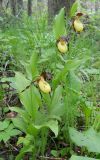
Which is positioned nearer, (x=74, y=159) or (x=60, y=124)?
(x=74, y=159)

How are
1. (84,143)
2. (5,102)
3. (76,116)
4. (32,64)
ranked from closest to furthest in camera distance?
1. (84,143)
2. (32,64)
3. (76,116)
4. (5,102)

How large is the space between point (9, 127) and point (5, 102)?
481 millimetres

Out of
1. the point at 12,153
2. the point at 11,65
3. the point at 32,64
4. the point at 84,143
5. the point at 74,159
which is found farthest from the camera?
the point at 11,65

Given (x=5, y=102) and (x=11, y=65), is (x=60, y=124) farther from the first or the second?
(x=11, y=65)

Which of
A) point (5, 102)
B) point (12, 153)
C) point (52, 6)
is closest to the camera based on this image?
point (12, 153)

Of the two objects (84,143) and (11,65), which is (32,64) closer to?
(84,143)

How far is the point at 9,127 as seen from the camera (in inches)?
74.9

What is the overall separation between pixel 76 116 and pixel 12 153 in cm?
51

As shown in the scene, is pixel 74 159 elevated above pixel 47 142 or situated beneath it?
elevated above

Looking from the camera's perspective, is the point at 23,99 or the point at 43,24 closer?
the point at 23,99

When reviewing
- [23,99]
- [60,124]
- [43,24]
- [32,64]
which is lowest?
[60,124]

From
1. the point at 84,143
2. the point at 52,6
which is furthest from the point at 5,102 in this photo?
the point at 52,6

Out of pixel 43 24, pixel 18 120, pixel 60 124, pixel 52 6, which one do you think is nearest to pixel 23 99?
pixel 18 120

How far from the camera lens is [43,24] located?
121 inches
